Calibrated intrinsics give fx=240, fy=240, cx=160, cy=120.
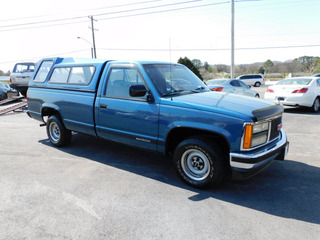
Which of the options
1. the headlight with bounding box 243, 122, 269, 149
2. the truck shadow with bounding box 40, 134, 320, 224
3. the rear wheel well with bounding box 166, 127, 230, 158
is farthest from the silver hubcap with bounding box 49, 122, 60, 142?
the headlight with bounding box 243, 122, 269, 149

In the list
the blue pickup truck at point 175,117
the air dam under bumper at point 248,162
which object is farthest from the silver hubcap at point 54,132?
the air dam under bumper at point 248,162

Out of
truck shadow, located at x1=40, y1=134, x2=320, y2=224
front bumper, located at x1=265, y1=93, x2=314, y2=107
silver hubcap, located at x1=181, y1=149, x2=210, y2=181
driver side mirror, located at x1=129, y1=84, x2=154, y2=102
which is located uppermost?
driver side mirror, located at x1=129, y1=84, x2=154, y2=102

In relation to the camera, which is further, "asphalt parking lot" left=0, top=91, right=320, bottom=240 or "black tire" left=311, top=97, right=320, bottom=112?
"black tire" left=311, top=97, right=320, bottom=112

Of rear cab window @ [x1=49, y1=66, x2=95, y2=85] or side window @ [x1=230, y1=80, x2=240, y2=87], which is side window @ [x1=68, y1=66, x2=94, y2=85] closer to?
rear cab window @ [x1=49, y1=66, x2=95, y2=85]

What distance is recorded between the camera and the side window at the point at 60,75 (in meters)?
5.30

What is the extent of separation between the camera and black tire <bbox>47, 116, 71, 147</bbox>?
5.42 metres

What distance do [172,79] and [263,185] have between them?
2.25 meters

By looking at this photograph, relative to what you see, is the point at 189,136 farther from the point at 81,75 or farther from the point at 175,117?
the point at 81,75

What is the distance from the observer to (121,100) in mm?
4141

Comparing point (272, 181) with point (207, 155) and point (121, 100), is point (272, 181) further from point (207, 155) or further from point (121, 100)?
point (121, 100)

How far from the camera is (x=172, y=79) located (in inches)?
166

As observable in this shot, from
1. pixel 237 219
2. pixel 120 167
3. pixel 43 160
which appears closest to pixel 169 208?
pixel 237 219

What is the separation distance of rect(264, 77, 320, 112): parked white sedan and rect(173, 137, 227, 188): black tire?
25.1ft

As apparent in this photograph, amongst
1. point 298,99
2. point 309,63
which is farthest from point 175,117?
point 309,63
